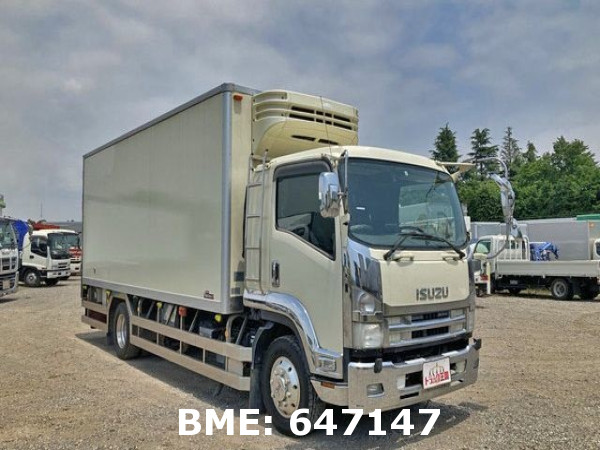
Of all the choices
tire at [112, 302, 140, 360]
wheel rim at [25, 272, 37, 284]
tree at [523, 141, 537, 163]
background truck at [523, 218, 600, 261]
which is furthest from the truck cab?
tree at [523, 141, 537, 163]

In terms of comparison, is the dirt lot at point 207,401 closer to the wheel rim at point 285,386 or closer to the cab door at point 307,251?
the wheel rim at point 285,386

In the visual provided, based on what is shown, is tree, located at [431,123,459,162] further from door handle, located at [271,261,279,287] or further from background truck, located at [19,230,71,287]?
door handle, located at [271,261,279,287]

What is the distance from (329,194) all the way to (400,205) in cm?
97

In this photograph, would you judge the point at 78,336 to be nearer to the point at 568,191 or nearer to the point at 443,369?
the point at 443,369

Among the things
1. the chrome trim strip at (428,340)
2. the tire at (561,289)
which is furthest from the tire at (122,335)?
the tire at (561,289)

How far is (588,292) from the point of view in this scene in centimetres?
1756

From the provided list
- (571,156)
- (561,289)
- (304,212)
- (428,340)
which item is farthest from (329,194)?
(571,156)

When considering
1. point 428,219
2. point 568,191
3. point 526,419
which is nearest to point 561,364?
point 526,419

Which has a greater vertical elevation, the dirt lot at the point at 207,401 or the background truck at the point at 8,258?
the background truck at the point at 8,258

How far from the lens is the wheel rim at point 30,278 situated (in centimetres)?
2200

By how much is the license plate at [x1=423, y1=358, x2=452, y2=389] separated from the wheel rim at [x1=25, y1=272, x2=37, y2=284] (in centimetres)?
2179

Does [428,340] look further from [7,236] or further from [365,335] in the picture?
[7,236]

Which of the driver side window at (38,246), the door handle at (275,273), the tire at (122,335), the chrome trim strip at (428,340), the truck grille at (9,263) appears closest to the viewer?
the chrome trim strip at (428,340)

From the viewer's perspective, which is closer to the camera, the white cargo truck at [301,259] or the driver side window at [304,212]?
the white cargo truck at [301,259]
